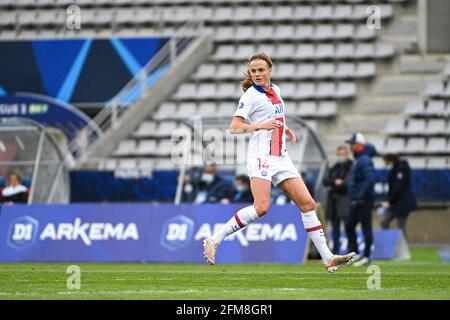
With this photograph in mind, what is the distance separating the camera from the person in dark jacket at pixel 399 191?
23844 millimetres

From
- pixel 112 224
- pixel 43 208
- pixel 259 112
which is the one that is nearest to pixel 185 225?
pixel 112 224

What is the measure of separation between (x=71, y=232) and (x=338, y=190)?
487 cm

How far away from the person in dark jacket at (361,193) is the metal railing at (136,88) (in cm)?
1331

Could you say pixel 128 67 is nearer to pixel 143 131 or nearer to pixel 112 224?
pixel 143 131

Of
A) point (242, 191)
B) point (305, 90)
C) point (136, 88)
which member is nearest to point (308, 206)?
point (242, 191)

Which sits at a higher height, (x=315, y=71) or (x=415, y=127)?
(x=315, y=71)

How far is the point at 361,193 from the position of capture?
2006 cm

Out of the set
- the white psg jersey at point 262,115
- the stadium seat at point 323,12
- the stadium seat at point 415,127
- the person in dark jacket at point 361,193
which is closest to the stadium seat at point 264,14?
the stadium seat at point 323,12

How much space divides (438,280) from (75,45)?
2271 cm

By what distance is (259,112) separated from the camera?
44.7 ft

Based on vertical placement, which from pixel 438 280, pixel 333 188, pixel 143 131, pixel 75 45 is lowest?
pixel 438 280

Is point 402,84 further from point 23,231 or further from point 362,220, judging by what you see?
point 23,231

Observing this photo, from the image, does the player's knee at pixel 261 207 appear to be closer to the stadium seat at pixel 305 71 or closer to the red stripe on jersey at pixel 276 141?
the red stripe on jersey at pixel 276 141

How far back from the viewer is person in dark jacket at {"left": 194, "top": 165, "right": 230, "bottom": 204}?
24094mm
